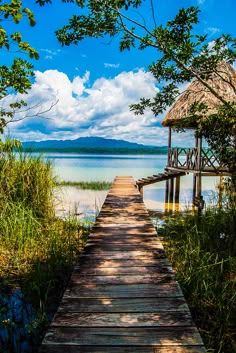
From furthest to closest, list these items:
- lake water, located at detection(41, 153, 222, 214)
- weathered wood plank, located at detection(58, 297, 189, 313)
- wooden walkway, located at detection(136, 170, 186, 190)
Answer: wooden walkway, located at detection(136, 170, 186, 190)
lake water, located at detection(41, 153, 222, 214)
weathered wood plank, located at detection(58, 297, 189, 313)

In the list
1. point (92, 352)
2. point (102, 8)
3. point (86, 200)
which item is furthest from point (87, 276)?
point (86, 200)

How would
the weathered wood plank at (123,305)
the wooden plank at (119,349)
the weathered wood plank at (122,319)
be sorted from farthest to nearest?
the weathered wood plank at (123,305)
the weathered wood plank at (122,319)
the wooden plank at (119,349)

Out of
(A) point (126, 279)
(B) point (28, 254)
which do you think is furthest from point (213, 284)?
(B) point (28, 254)

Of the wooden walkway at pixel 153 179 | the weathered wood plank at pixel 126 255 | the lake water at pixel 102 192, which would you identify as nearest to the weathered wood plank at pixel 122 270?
the weathered wood plank at pixel 126 255

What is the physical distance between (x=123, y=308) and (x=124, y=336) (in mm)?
341

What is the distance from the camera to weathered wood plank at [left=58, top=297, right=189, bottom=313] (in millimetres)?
1979

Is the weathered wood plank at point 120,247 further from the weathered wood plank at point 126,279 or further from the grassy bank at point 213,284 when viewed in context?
the weathered wood plank at point 126,279

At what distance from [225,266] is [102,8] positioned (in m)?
4.32

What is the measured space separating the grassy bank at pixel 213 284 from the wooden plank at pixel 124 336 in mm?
609

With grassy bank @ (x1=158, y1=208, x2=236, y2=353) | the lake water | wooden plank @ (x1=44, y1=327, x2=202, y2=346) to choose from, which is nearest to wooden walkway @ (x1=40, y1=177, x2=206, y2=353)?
wooden plank @ (x1=44, y1=327, x2=202, y2=346)

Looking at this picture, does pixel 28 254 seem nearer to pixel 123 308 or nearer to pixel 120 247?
pixel 120 247

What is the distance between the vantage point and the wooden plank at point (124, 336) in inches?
63.4

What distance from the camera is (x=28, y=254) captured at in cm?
441

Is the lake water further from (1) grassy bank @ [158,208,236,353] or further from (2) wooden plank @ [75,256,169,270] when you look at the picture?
(2) wooden plank @ [75,256,169,270]
